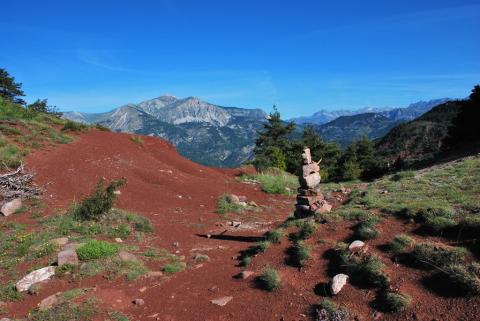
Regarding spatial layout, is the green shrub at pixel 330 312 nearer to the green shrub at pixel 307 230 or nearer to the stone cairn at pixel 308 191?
the green shrub at pixel 307 230

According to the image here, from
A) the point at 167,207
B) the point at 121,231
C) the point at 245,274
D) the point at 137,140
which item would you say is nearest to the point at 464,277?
the point at 245,274

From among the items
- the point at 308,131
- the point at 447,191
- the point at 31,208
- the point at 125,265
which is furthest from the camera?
the point at 308,131

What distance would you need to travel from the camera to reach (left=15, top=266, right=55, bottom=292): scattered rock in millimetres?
9852

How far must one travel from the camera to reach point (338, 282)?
859cm

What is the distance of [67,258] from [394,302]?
875 centimetres

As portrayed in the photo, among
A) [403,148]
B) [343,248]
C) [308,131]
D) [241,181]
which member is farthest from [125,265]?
[403,148]

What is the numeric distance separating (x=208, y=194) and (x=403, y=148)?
11731 centimetres

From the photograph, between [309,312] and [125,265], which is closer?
[309,312]

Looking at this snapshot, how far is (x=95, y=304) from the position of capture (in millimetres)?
8922

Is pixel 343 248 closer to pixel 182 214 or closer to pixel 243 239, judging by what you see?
pixel 243 239

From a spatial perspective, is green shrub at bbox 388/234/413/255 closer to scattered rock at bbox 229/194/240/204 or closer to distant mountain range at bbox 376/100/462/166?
scattered rock at bbox 229/194/240/204

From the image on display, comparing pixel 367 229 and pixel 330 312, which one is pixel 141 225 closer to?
pixel 367 229

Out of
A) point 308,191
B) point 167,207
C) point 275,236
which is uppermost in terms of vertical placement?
point 308,191

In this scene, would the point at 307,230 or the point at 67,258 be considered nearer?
the point at 67,258
